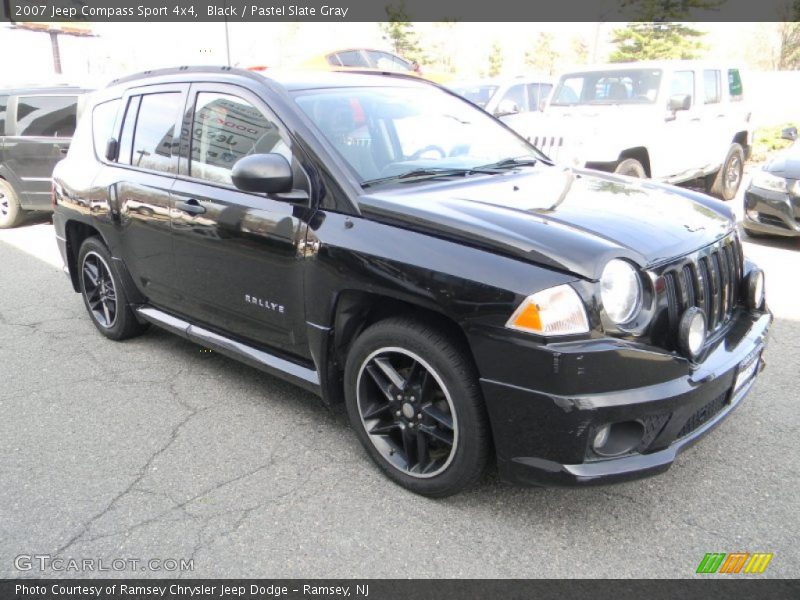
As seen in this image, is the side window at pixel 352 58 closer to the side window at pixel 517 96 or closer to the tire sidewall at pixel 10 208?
the side window at pixel 517 96

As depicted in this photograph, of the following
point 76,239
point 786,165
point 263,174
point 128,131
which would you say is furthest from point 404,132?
point 786,165

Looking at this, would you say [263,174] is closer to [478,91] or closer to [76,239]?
[76,239]

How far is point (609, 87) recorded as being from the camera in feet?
29.7

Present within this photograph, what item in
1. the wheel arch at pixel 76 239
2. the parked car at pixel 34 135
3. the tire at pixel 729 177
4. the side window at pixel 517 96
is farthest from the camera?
the side window at pixel 517 96

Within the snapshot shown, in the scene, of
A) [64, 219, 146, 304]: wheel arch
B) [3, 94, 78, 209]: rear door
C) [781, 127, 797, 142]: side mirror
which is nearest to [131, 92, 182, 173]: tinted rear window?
[64, 219, 146, 304]: wheel arch

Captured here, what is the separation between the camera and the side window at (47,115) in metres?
9.23

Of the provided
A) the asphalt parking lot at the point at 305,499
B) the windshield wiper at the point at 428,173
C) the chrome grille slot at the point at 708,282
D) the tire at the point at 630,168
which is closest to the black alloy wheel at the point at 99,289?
the asphalt parking lot at the point at 305,499

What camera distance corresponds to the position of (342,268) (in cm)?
297

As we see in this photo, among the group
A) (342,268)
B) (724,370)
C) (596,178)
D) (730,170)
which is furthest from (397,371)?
(730,170)

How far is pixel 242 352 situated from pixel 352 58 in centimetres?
1173

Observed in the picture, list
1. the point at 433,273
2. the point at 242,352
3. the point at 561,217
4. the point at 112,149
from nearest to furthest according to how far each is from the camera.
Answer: the point at 433,273
the point at 561,217
the point at 242,352
the point at 112,149

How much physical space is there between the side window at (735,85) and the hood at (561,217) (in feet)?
25.5

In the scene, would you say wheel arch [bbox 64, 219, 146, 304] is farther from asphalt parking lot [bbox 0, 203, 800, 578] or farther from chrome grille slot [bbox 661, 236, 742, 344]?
chrome grille slot [bbox 661, 236, 742, 344]
